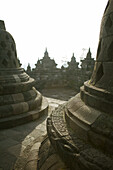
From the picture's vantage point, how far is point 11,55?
616cm

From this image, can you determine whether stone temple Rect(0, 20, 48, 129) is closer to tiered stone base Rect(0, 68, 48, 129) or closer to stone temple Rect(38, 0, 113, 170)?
tiered stone base Rect(0, 68, 48, 129)

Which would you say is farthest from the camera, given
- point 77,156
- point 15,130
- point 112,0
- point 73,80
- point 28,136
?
point 73,80

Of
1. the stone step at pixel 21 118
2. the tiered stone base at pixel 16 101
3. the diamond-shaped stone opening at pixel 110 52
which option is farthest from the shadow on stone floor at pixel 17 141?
the diamond-shaped stone opening at pixel 110 52

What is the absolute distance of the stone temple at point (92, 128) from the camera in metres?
1.88

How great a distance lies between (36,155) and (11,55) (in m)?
4.48

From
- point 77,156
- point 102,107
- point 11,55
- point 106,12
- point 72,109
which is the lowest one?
point 77,156

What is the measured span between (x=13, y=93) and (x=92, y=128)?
404 cm

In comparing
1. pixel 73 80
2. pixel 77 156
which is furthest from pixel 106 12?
pixel 73 80

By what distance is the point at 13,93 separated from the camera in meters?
5.48

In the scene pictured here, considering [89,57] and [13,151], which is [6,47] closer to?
[13,151]

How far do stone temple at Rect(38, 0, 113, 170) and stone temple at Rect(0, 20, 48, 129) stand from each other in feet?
8.11

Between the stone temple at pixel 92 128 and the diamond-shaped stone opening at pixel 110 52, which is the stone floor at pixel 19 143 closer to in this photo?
the stone temple at pixel 92 128

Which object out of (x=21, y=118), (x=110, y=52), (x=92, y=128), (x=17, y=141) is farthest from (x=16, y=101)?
(x=110, y=52)

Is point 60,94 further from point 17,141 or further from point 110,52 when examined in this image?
point 110,52
